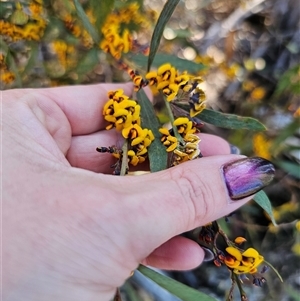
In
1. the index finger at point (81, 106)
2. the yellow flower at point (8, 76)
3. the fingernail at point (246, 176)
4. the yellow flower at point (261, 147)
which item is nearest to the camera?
the fingernail at point (246, 176)

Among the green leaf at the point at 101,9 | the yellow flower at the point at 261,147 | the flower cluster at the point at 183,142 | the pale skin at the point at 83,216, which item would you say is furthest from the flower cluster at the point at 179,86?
the yellow flower at the point at 261,147

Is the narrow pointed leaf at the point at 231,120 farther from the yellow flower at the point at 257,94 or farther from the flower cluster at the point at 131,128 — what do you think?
the yellow flower at the point at 257,94

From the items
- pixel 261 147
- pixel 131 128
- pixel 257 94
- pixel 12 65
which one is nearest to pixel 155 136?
pixel 131 128

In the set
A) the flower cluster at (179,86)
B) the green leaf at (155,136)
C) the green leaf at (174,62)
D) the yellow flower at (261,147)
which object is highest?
the flower cluster at (179,86)

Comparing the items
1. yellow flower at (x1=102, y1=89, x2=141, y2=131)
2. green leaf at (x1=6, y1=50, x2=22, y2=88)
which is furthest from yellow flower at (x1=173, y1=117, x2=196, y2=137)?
green leaf at (x1=6, y1=50, x2=22, y2=88)

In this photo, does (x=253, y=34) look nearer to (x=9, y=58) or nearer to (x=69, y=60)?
(x=69, y=60)

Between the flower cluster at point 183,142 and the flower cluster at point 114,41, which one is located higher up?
the flower cluster at point 114,41
